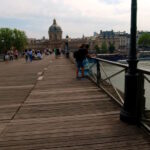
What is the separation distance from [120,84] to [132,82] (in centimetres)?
216

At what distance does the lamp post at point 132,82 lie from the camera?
467cm

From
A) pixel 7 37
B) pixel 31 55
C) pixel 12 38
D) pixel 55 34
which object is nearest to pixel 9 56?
pixel 31 55

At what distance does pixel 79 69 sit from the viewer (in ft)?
38.3

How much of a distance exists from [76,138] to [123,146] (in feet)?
2.88

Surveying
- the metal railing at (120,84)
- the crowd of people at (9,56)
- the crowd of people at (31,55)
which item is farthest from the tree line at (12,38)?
the metal railing at (120,84)

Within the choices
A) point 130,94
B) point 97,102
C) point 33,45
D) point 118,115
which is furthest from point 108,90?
point 33,45

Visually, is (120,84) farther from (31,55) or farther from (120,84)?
(31,55)

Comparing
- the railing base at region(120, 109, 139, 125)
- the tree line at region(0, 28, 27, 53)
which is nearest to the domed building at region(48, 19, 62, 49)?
the tree line at region(0, 28, 27, 53)

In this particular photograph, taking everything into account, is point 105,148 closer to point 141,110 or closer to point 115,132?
point 115,132

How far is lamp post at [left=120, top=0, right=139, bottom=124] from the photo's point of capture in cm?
467

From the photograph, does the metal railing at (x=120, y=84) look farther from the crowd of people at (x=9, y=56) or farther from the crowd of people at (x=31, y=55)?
the crowd of people at (x=9, y=56)

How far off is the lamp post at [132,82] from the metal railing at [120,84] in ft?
0.35

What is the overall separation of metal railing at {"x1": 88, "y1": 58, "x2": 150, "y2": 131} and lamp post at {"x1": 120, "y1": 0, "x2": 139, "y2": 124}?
11 centimetres

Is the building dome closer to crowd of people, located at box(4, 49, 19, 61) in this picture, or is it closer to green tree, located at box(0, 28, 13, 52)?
green tree, located at box(0, 28, 13, 52)
